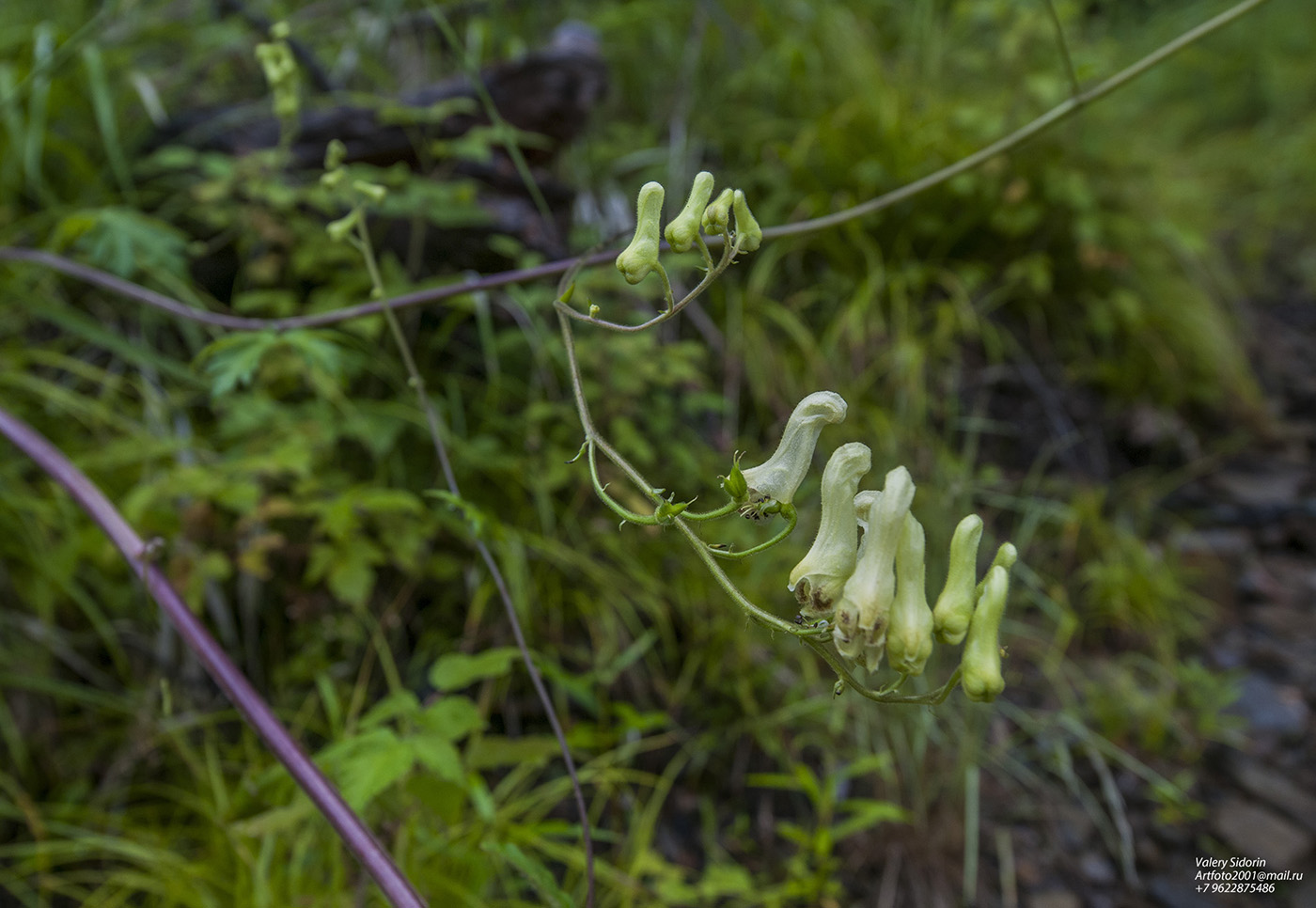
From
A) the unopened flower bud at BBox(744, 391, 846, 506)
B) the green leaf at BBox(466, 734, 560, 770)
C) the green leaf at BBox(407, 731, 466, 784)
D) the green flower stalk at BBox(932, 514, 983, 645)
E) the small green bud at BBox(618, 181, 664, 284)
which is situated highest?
the small green bud at BBox(618, 181, 664, 284)

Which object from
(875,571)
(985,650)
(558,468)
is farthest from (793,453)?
(558,468)

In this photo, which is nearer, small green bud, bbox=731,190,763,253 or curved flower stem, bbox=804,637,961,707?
curved flower stem, bbox=804,637,961,707

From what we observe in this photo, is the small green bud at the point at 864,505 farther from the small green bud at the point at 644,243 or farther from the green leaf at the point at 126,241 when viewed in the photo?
the green leaf at the point at 126,241

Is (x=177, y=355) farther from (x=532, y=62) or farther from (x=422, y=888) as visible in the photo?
(x=422, y=888)

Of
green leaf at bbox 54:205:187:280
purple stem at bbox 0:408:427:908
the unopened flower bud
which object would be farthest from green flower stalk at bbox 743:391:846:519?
green leaf at bbox 54:205:187:280

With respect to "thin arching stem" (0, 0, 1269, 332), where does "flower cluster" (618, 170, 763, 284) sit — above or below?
above

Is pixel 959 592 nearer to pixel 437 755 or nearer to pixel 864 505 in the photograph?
pixel 864 505

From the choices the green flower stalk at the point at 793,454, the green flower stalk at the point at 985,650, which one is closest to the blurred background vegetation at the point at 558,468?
the green flower stalk at the point at 793,454

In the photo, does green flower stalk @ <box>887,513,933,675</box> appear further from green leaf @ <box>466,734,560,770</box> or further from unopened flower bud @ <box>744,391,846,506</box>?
green leaf @ <box>466,734,560,770</box>
